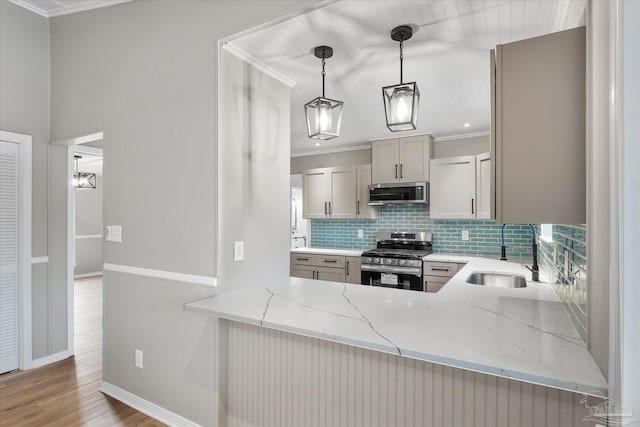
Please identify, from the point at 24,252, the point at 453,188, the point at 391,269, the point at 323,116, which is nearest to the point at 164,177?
the point at 323,116

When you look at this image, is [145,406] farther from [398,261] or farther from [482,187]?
[482,187]

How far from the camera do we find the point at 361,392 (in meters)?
1.51

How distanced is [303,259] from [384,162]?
180 centimetres

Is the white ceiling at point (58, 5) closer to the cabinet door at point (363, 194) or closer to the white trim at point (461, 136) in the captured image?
the cabinet door at point (363, 194)

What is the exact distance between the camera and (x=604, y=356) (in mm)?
953

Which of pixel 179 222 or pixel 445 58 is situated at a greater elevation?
pixel 445 58

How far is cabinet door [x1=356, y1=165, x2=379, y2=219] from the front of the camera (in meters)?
4.67

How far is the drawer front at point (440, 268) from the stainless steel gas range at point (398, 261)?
0.08 metres

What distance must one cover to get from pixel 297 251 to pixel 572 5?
160 inches

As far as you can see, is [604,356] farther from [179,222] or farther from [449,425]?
[179,222]

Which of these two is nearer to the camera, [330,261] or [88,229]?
[330,261]

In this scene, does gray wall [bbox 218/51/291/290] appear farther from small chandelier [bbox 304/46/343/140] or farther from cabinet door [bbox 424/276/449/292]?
cabinet door [bbox 424/276/449/292]

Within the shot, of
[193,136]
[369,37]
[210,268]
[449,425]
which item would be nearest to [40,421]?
[210,268]

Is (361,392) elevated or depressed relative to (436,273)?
depressed
